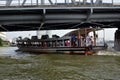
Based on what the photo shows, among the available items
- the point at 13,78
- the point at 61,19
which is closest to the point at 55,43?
the point at 61,19

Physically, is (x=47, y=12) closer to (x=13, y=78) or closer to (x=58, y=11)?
(x=58, y=11)

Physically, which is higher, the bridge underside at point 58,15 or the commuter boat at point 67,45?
the bridge underside at point 58,15

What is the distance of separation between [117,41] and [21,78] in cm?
5332

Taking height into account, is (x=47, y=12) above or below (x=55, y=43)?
above

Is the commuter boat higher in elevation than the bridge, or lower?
lower

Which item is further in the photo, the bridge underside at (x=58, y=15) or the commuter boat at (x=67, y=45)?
the commuter boat at (x=67, y=45)

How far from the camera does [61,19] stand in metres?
56.5

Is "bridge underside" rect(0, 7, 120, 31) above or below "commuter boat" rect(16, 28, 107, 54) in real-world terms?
above

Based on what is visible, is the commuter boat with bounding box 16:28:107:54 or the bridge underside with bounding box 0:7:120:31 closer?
the bridge underside with bounding box 0:7:120:31

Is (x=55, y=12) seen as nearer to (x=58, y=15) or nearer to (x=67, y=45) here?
(x=58, y=15)

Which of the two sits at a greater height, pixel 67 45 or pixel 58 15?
pixel 58 15

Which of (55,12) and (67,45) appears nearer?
(55,12)

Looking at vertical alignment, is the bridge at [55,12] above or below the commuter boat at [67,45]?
above

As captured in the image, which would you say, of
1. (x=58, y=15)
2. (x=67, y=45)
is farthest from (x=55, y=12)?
(x=67, y=45)
